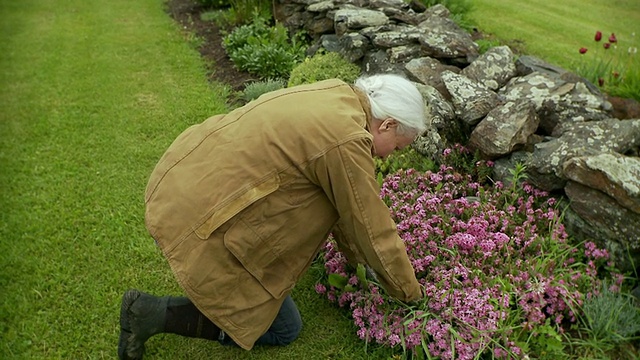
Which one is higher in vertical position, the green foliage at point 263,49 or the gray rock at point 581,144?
the gray rock at point 581,144

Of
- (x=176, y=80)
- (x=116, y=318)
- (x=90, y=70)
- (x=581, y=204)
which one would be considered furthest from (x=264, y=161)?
(x=90, y=70)

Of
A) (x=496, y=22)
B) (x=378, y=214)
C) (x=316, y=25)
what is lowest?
(x=496, y=22)

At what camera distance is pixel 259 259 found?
265cm

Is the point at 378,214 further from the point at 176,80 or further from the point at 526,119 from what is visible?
the point at 176,80

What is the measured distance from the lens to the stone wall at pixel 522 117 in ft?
11.6

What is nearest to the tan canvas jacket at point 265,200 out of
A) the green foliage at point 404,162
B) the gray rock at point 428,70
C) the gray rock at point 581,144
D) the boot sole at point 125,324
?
the boot sole at point 125,324

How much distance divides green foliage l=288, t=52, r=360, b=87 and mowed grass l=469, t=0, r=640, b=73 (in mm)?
3614

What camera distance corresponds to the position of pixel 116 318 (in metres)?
3.44

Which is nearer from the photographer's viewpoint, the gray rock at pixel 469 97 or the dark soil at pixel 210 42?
the gray rock at pixel 469 97

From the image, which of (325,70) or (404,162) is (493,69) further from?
(325,70)

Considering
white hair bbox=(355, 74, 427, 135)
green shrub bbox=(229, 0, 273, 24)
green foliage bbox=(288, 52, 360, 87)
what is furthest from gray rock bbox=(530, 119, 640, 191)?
green shrub bbox=(229, 0, 273, 24)

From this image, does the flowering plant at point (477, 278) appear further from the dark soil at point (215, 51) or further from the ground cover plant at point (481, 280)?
the dark soil at point (215, 51)

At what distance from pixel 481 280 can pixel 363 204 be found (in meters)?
1.27

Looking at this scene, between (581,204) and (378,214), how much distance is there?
6.29ft
